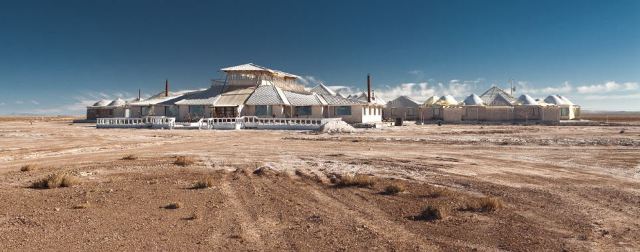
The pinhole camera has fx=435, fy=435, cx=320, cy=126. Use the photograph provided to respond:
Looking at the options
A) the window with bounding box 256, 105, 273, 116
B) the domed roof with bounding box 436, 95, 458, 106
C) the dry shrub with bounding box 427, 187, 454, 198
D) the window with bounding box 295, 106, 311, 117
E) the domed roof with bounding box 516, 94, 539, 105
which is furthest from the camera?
the domed roof with bounding box 436, 95, 458, 106

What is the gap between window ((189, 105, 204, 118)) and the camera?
194 feet

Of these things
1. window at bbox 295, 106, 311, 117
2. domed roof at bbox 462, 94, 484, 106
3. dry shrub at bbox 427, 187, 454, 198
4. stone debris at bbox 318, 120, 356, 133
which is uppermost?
domed roof at bbox 462, 94, 484, 106

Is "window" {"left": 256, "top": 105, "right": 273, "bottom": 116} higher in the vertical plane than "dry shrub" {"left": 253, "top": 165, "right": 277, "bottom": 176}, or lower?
higher

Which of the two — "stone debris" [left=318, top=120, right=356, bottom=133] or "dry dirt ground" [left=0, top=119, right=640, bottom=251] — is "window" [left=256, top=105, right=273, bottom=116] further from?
"dry dirt ground" [left=0, top=119, right=640, bottom=251]

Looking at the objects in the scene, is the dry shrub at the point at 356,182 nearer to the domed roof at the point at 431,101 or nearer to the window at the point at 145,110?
the window at the point at 145,110

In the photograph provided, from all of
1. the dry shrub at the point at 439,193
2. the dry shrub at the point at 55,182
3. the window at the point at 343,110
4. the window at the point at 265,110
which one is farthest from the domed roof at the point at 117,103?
the dry shrub at the point at 439,193

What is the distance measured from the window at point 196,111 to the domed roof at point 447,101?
135 feet

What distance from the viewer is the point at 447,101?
78438 mm

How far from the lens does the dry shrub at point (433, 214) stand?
9343mm

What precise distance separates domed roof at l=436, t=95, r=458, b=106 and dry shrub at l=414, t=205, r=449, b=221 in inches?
2731

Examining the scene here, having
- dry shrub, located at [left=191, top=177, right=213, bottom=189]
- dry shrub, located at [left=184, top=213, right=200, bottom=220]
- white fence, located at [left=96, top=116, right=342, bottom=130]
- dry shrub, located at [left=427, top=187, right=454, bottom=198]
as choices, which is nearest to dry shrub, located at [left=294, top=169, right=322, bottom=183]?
dry shrub, located at [left=191, top=177, right=213, bottom=189]

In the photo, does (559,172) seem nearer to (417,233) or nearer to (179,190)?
(417,233)

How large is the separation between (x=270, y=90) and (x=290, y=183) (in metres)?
47.4

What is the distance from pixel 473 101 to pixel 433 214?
7158 cm
